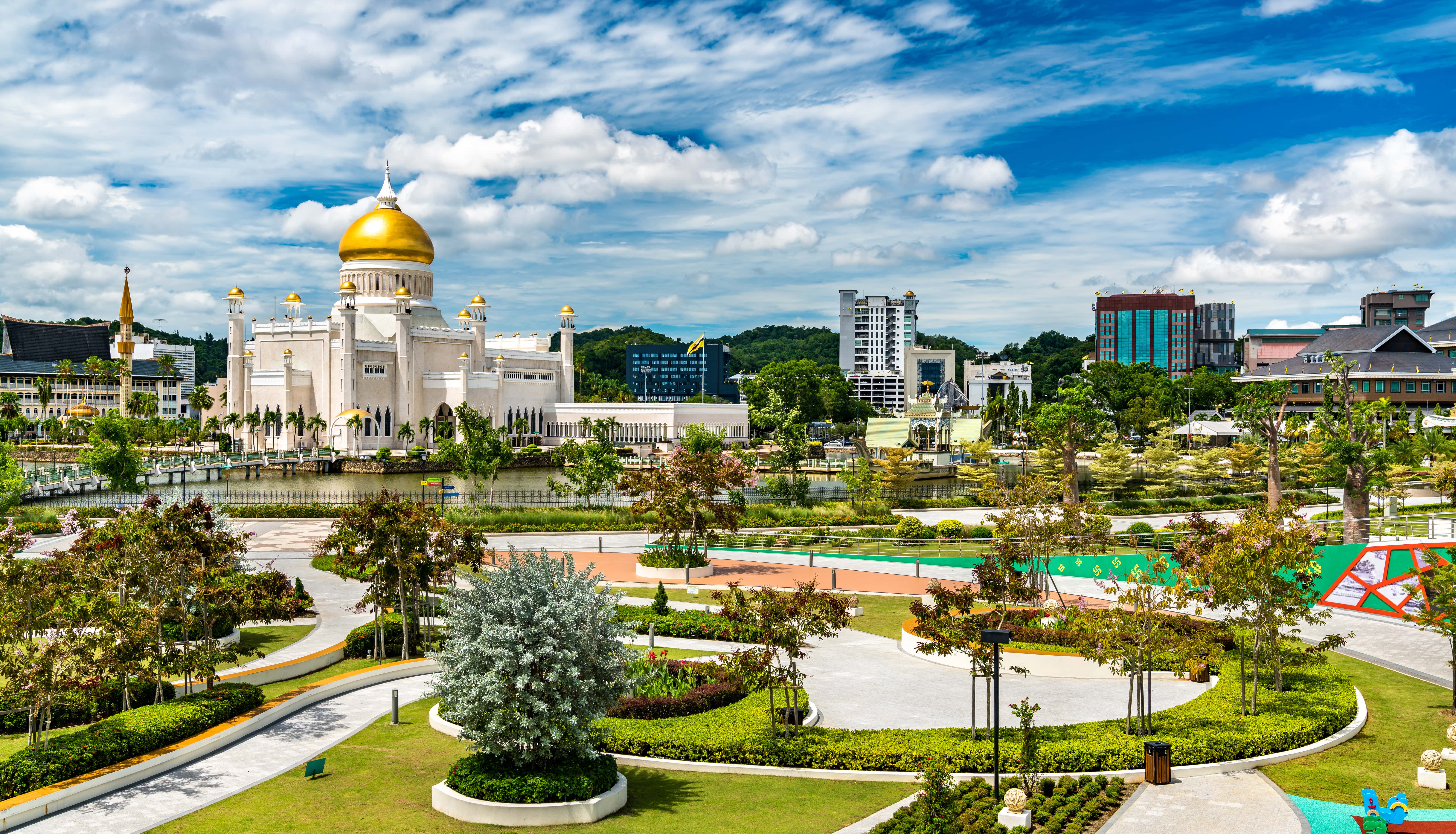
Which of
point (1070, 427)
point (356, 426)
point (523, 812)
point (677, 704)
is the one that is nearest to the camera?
point (523, 812)

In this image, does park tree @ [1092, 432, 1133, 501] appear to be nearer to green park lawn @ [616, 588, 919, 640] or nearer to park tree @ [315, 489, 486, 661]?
green park lawn @ [616, 588, 919, 640]

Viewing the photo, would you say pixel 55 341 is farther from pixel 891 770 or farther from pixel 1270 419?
pixel 891 770

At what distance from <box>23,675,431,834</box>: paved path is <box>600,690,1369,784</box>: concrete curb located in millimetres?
4895

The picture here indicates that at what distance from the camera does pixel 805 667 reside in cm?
2238

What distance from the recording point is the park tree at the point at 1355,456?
3484 centimetres

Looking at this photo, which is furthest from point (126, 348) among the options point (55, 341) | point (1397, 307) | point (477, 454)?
point (1397, 307)

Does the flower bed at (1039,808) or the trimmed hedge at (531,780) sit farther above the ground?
the trimmed hedge at (531,780)

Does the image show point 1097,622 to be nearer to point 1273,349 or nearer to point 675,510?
point 675,510

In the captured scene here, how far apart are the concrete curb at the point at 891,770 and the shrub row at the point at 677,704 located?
136cm

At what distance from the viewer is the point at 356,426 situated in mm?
90125

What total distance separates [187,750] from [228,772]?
0.93 m

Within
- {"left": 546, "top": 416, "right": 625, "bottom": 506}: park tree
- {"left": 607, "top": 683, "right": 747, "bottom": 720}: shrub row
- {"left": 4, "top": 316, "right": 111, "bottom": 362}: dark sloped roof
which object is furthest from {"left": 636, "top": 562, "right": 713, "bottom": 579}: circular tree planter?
{"left": 4, "top": 316, "right": 111, "bottom": 362}: dark sloped roof

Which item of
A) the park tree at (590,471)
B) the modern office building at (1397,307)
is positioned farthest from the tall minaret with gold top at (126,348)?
the modern office building at (1397,307)

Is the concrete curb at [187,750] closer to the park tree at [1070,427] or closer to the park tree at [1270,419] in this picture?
the park tree at [1070,427]
